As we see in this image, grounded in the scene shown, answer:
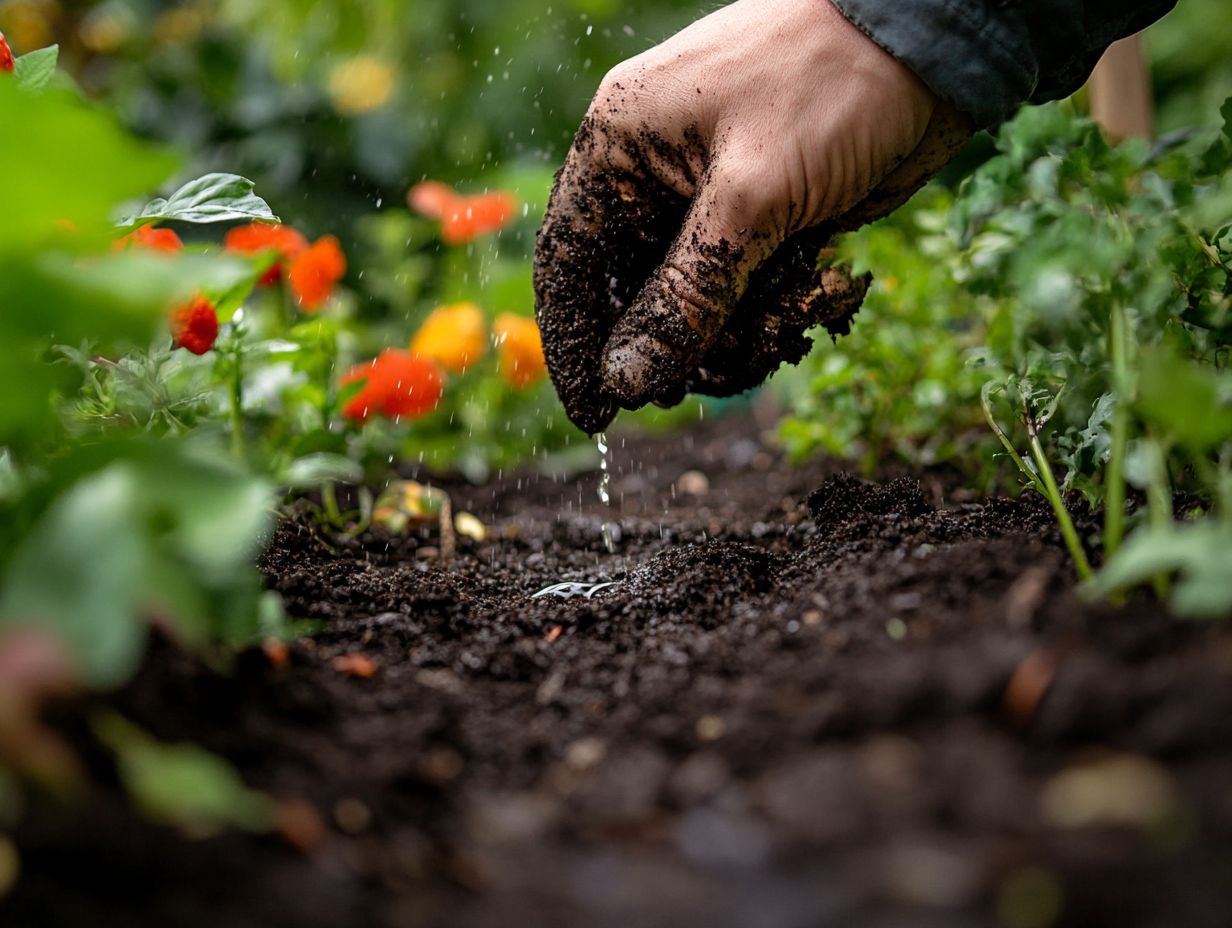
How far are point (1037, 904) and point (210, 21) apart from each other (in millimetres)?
5951

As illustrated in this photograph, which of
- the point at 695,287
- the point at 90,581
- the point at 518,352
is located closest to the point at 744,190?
the point at 695,287

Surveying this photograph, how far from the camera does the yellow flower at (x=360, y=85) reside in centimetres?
536

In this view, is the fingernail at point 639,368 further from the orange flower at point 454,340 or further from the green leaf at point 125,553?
the orange flower at point 454,340

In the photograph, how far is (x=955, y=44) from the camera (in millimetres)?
1473

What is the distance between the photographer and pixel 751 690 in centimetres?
93

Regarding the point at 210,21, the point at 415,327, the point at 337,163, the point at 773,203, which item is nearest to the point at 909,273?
the point at 773,203

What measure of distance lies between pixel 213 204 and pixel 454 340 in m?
1.57

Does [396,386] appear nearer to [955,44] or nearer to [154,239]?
[154,239]

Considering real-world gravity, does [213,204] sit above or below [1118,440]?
above

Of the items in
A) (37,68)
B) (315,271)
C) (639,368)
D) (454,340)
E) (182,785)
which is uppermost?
(37,68)

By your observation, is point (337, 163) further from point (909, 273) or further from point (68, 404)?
point (68, 404)

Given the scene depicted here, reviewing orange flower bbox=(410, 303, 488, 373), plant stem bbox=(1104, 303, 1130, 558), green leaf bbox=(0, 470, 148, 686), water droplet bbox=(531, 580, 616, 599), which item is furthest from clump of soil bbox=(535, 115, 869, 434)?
orange flower bbox=(410, 303, 488, 373)

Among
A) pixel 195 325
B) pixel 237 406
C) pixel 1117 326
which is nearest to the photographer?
pixel 1117 326

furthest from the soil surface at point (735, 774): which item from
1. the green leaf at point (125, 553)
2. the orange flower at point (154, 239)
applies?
the orange flower at point (154, 239)
